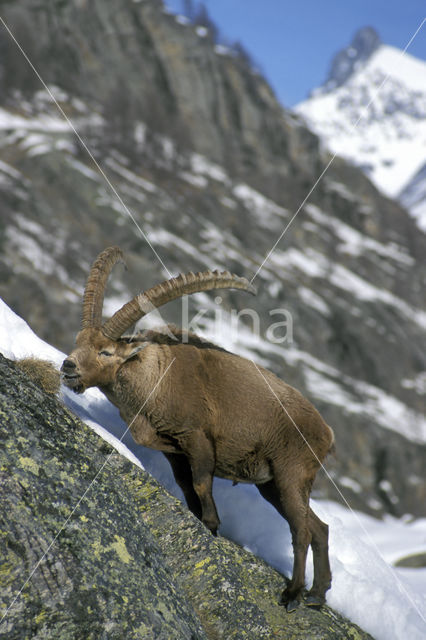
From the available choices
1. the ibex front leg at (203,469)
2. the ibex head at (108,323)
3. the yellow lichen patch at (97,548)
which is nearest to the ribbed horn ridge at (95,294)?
the ibex head at (108,323)

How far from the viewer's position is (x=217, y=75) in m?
111

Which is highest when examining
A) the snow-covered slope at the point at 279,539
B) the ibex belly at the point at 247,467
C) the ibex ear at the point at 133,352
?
the ibex ear at the point at 133,352

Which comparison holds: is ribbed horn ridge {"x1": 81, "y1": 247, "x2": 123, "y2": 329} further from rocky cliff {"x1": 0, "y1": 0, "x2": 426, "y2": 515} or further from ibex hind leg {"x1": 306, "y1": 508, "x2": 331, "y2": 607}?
rocky cliff {"x1": 0, "y1": 0, "x2": 426, "y2": 515}

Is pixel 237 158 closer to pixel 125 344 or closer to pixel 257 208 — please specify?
pixel 257 208

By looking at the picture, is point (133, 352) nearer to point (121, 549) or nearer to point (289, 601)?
point (121, 549)

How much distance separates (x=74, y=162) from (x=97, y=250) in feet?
42.8

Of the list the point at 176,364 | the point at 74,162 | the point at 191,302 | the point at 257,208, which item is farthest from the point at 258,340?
the point at 176,364

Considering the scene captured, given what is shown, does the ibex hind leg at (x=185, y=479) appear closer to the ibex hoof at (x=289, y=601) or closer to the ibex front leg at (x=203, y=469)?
the ibex front leg at (x=203, y=469)

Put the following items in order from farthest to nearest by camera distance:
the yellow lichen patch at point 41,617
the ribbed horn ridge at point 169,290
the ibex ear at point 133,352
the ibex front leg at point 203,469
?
the ibex ear at point 133,352 → the ribbed horn ridge at point 169,290 → the ibex front leg at point 203,469 → the yellow lichen patch at point 41,617

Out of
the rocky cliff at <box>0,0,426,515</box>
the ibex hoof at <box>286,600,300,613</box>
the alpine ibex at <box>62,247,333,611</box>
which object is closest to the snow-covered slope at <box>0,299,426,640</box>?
the alpine ibex at <box>62,247,333,611</box>

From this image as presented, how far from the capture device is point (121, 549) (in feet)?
21.1

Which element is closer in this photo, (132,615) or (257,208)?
(132,615)

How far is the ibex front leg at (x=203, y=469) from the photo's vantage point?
888 centimetres

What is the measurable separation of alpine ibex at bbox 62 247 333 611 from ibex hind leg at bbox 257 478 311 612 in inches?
0.6
